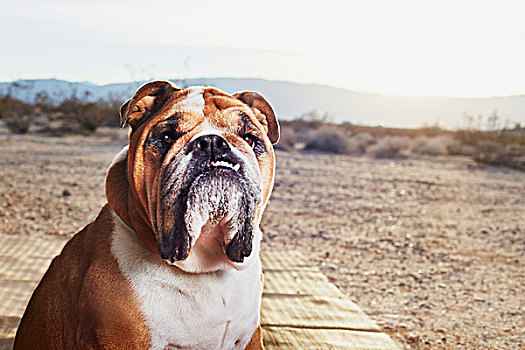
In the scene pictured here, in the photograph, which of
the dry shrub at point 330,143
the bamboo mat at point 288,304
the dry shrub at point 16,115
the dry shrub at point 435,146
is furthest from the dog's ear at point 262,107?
the dry shrub at point 435,146

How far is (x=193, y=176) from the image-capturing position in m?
1.54

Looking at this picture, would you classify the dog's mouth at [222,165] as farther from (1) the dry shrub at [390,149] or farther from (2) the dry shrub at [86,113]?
(2) the dry shrub at [86,113]

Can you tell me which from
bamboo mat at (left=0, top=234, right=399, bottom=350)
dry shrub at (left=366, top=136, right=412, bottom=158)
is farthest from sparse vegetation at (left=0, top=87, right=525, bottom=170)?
bamboo mat at (left=0, top=234, right=399, bottom=350)

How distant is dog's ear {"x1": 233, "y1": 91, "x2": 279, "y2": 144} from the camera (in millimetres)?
1975

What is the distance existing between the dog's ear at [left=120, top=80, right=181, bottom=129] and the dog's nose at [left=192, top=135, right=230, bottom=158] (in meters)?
0.35

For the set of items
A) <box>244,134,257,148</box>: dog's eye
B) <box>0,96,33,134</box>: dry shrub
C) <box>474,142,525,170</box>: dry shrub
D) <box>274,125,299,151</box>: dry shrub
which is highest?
<box>244,134,257,148</box>: dog's eye

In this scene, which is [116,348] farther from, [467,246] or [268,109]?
[467,246]

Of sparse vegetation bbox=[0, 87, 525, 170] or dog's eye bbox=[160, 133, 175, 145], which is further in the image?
sparse vegetation bbox=[0, 87, 525, 170]

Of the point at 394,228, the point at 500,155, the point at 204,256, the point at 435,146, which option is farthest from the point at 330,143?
the point at 204,256

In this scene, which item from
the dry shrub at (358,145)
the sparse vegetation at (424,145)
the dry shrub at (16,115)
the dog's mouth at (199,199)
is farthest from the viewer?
the dry shrub at (358,145)

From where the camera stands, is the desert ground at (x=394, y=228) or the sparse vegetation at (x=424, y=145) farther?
the sparse vegetation at (x=424, y=145)

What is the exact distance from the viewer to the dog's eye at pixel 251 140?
1745 millimetres

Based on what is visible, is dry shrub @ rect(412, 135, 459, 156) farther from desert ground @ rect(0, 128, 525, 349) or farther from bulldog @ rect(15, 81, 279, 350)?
bulldog @ rect(15, 81, 279, 350)

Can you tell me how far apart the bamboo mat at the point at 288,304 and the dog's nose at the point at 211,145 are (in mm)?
1715
